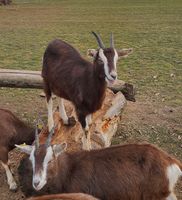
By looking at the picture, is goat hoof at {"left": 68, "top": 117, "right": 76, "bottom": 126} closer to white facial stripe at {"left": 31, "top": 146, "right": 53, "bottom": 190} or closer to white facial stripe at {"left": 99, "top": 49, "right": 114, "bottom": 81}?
white facial stripe at {"left": 99, "top": 49, "right": 114, "bottom": 81}

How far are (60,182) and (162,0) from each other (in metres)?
27.0

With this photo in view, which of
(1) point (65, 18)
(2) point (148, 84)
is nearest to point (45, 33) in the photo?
(1) point (65, 18)

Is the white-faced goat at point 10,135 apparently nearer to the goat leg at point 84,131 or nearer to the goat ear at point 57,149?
the goat leg at point 84,131

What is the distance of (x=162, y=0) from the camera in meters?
30.6

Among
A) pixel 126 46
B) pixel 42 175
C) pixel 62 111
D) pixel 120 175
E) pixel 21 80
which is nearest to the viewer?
pixel 42 175

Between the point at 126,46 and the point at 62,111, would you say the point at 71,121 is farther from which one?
the point at 126,46

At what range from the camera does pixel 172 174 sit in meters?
5.38

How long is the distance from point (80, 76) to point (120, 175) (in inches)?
72.7

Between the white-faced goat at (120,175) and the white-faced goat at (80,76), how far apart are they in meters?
1.07

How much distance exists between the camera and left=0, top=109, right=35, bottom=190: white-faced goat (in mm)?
6312

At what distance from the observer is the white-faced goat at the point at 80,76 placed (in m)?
6.03

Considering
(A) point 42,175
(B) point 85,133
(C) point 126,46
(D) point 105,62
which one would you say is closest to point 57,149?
(A) point 42,175

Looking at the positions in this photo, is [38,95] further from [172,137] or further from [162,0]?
[162,0]

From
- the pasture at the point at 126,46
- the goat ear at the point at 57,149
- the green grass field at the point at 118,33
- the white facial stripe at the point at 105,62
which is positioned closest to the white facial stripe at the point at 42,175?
the goat ear at the point at 57,149
